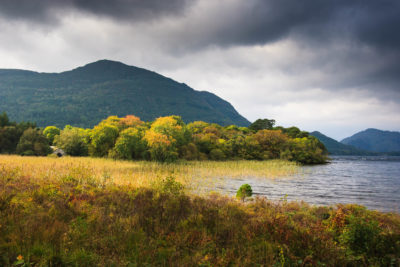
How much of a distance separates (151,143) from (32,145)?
74.1ft

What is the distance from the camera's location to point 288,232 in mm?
6723

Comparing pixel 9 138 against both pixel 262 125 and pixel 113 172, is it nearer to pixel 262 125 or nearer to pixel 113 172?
pixel 113 172

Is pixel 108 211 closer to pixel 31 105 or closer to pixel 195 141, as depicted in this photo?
pixel 195 141

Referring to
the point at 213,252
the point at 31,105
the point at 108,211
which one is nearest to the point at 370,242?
the point at 213,252

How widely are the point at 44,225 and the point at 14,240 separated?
107 centimetres

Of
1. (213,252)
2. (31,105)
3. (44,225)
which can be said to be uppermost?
(31,105)

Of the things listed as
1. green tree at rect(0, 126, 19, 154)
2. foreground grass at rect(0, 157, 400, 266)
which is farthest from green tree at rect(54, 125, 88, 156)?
foreground grass at rect(0, 157, 400, 266)

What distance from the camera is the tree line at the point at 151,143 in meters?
40.6

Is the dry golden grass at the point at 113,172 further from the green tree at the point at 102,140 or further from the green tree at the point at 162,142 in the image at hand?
the green tree at the point at 102,140

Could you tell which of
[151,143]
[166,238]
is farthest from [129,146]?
[166,238]

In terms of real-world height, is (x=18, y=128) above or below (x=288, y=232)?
above

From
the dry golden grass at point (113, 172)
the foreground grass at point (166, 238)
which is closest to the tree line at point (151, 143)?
the dry golden grass at point (113, 172)

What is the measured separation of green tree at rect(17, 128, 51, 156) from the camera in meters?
40.2

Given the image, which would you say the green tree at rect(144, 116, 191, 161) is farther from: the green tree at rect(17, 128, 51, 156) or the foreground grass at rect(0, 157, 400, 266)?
the foreground grass at rect(0, 157, 400, 266)
